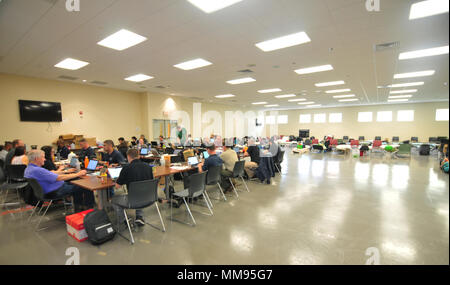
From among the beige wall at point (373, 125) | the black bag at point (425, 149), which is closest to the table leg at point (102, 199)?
the black bag at point (425, 149)

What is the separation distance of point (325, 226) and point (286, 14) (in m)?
3.60

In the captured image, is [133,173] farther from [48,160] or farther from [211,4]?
[211,4]

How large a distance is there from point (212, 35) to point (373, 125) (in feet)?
57.6

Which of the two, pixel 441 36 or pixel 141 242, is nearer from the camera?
pixel 441 36

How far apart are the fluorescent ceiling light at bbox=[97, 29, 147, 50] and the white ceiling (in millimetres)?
150

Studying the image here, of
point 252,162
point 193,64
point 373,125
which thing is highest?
point 193,64

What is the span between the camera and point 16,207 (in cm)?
420

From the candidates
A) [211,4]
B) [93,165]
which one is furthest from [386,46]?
[93,165]

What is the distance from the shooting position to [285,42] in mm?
4691

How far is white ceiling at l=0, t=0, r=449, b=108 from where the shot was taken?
3.38 m

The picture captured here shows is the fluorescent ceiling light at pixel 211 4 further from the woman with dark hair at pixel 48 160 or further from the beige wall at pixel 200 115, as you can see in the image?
the beige wall at pixel 200 115
